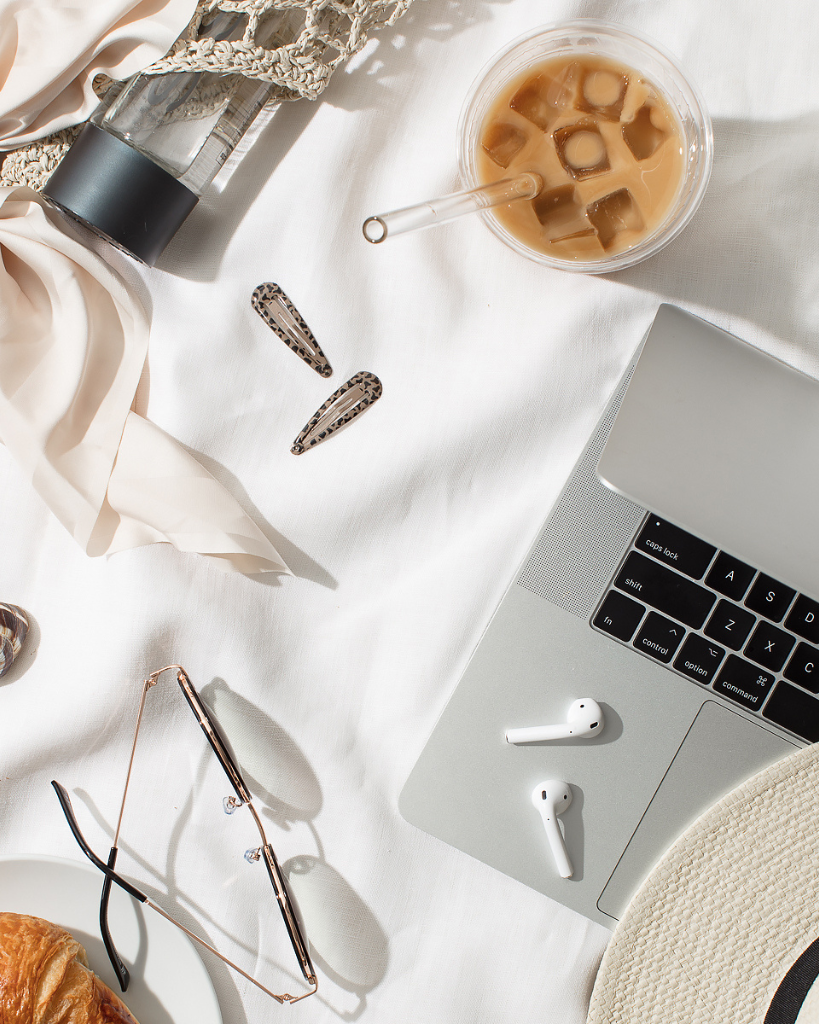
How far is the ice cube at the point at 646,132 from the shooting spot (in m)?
0.46

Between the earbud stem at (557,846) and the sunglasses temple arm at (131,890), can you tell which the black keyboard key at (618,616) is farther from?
the sunglasses temple arm at (131,890)

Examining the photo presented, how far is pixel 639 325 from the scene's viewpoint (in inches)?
20.3

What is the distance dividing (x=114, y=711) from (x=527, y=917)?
32 centimetres

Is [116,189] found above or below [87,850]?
above

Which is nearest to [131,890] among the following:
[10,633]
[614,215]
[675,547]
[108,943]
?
[108,943]

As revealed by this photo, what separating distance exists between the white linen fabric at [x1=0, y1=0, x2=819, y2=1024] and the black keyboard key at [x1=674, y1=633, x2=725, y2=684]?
123 mm

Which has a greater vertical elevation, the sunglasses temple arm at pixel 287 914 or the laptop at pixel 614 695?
the laptop at pixel 614 695

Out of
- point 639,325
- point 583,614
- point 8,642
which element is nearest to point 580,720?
point 583,614

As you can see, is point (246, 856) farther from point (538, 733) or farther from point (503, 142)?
point (503, 142)

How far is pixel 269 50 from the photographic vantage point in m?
0.47

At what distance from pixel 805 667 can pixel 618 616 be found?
0.40 ft

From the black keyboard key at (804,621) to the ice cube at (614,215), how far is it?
257mm

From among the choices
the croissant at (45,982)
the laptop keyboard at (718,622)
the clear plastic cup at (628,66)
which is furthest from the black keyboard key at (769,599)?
the croissant at (45,982)

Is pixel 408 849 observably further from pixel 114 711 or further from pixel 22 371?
pixel 22 371
